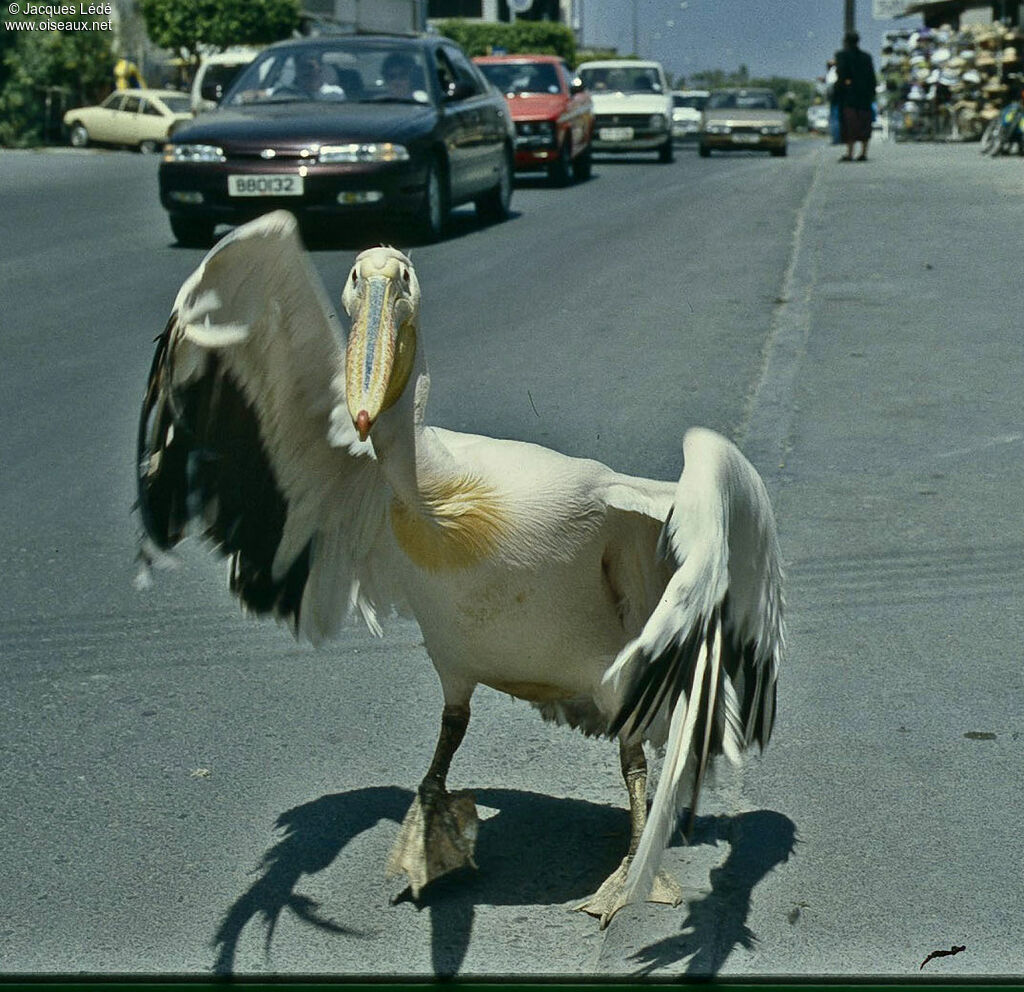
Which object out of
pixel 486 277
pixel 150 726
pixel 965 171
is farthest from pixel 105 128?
pixel 150 726

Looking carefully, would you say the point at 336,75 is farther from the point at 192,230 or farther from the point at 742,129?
the point at 742,129

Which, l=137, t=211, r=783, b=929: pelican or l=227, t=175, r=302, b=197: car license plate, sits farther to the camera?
l=227, t=175, r=302, b=197: car license plate

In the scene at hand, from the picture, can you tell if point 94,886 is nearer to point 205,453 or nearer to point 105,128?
point 205,453

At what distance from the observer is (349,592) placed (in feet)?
11.6

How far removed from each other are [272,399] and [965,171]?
21381mm

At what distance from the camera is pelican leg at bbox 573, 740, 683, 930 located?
3145 mm

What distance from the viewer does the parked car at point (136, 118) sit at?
36.6 m

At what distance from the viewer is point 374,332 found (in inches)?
105

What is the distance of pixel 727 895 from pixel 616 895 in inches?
9.8

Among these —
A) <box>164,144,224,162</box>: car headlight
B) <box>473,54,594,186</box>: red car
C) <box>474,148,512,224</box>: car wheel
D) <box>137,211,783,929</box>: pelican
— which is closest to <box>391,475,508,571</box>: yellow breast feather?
<box>137,211,783,929</box>: pelican

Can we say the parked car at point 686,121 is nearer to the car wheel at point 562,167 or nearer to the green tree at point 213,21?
the green tree at point 213,21

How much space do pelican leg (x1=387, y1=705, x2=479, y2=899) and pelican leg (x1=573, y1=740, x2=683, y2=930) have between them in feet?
0.90

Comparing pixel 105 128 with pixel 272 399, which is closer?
pixel 272 399

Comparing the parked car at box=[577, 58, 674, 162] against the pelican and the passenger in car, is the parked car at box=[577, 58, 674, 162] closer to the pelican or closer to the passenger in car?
the passenger in car
